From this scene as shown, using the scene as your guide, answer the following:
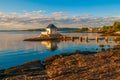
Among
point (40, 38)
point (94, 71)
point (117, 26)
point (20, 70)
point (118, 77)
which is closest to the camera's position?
point (118, 77)

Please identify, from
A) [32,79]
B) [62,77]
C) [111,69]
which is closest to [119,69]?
[111,69]

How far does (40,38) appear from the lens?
90500 mm

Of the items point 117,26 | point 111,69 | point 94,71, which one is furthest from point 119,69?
point 117,26

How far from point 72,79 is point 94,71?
295 centimetres

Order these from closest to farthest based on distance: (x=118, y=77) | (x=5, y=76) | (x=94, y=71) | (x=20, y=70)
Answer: (x=118, y=77), (x=94, y=71), (x=5, y=76), (x=20, y=70)

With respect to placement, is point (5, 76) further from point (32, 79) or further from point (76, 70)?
point (76, 70)

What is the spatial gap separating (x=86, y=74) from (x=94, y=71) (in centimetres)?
112

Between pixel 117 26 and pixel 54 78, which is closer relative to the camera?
pixel 54 78

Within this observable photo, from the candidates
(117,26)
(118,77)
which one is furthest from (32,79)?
(117,26)

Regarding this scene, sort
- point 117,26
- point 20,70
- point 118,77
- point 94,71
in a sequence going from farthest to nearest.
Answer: point 117,26 → point 20,70 → point 94,71 → point 118,77

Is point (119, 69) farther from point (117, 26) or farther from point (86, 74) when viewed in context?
point (117, 26)

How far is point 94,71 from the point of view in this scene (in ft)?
65.0

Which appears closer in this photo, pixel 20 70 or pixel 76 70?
pixel 76 70

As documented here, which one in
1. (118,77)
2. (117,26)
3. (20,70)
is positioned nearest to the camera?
(118,77)
